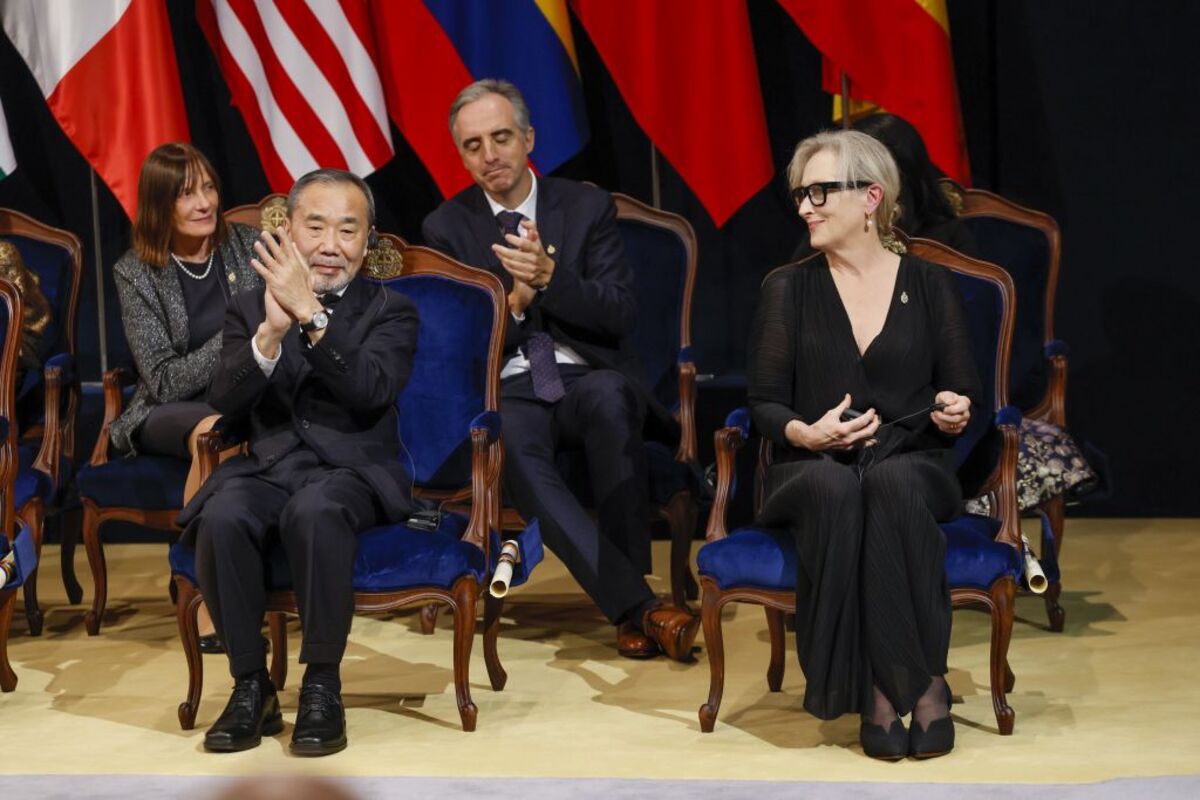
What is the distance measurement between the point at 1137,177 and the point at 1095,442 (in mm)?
971

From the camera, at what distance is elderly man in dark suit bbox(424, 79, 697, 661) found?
4.80 metres

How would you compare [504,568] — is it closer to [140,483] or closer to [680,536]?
[680,536]

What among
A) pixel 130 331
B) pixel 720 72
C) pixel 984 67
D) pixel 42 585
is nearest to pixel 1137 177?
pixel 984 67

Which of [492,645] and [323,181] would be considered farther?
[492,645]

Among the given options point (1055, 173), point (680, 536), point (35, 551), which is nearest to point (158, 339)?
point (35, 551)

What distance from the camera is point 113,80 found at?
6.21 m

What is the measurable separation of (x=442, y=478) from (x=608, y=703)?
2.54ft

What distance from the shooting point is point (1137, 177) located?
6.40 metres

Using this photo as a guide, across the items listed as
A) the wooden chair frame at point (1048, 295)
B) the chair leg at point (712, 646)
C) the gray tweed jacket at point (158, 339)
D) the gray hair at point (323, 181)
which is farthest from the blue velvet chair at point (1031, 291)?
the gray tweed jacket at point (158, 339)

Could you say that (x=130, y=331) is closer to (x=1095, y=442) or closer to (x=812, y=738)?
(x=812, y=738)

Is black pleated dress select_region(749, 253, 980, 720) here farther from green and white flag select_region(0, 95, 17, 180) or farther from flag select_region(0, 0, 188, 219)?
green and white flag select_region(0, 95, 17, 180)

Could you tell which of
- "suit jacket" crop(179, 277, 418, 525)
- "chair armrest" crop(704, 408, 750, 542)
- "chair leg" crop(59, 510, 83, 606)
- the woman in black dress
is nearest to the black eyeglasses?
the woman in black dress

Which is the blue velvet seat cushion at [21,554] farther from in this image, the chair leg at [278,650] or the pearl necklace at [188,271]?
the pearl necklace at [188,271]

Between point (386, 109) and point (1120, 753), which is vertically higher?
point (386, 109)
